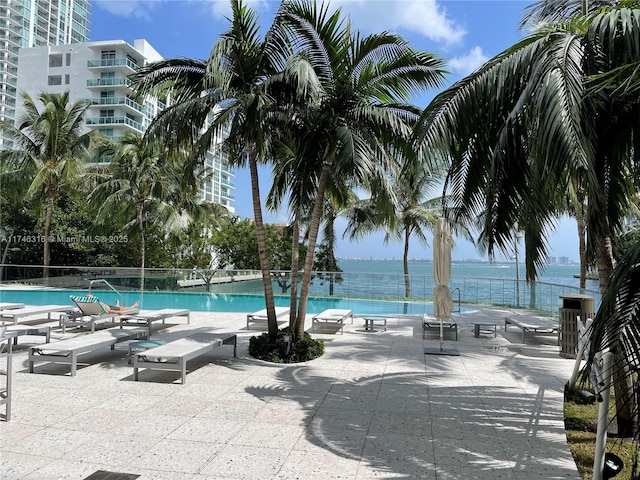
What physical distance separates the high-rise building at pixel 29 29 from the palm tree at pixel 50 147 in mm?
69994

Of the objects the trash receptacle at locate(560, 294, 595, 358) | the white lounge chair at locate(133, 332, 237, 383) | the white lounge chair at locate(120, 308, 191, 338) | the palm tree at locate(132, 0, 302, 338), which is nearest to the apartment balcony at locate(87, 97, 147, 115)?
the white lounge chair at locate(120, 308, 191, 338)

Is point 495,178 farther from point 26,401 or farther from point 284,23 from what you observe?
point 26,401

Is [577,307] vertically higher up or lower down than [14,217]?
lower down

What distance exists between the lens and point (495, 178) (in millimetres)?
4508

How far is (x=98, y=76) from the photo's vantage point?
195ft

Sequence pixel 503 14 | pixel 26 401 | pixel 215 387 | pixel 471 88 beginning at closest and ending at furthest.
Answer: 1. pixel 471 88
2. pixel 26 401
3. pixel 215 387
4. pixel 503 14

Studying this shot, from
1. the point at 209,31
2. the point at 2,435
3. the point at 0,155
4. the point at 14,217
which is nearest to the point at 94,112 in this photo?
the point at 14,217

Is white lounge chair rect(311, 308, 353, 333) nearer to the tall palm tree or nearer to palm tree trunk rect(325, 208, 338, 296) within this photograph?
the tall palm tree

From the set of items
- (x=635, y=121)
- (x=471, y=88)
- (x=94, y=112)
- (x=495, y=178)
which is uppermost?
(x=94, y=112)

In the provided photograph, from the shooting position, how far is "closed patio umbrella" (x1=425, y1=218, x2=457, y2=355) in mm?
8539

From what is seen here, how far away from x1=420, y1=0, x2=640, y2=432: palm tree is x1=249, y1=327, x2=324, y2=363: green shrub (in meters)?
4.03

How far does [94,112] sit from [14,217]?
33868 mm

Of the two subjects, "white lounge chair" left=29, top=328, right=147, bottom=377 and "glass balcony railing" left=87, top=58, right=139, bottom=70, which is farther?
"glass balcony railing" left=87, top=58, right=139, bottom=70

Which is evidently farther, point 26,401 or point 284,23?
point 284,23
